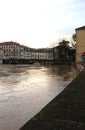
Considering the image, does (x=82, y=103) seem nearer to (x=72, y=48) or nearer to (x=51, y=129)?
(x=51, y=129)

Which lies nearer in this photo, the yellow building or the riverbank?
the riverbank

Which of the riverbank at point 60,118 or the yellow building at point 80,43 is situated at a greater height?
the yellow building at point 80,43

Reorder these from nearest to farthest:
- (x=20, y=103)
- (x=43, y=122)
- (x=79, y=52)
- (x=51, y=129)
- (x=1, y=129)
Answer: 1. (x=51, y=129)
2. (x=43, y=122)
3. (x=1, y=129)
4. (x=20, y=103)
5. (x=79, y=52)

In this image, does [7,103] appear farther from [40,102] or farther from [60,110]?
[60,110]

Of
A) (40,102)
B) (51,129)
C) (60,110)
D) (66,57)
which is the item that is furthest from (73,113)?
(66,57)

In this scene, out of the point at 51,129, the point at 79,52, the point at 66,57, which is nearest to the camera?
the point at 51,129

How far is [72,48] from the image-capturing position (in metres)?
106

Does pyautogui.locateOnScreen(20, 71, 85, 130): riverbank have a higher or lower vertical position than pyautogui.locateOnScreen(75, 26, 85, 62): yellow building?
lower

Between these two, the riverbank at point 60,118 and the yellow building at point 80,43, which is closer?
the riverbank at point 60,118

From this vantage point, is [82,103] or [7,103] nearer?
[82,103]

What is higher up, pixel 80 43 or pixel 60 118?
pixel 80 43

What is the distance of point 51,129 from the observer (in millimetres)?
5863

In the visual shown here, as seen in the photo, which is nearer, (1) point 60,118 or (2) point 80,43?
(1) point 60,118

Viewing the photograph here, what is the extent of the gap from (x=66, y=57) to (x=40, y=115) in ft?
317
